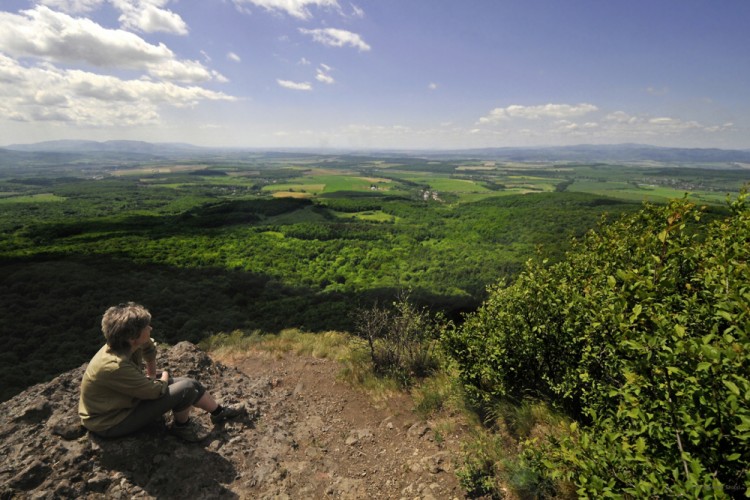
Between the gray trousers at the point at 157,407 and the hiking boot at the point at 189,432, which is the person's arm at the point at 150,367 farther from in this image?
the hiking boot at the point at 189,432

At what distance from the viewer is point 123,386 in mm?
4453

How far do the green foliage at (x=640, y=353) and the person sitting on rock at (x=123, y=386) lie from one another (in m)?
5.01


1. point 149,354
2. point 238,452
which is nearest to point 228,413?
point 238,452

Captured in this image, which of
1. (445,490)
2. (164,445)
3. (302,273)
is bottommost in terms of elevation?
(302,273)

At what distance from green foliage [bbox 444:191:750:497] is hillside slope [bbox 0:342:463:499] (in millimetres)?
1887

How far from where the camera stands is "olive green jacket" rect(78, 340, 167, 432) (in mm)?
4426

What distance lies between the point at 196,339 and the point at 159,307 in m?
4.25

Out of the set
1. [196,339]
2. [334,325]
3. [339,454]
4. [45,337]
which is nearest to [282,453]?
[339,454]

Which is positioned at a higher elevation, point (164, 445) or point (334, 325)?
point (164, 445)

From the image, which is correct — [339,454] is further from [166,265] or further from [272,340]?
[166,265]

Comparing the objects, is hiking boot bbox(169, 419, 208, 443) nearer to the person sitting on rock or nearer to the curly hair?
the person sitting on rock

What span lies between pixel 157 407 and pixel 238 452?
1661mm

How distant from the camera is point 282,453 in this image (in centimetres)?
605

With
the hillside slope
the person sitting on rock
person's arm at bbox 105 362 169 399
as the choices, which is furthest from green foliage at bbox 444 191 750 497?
the person sitting on rock
